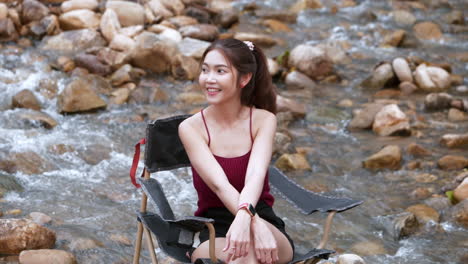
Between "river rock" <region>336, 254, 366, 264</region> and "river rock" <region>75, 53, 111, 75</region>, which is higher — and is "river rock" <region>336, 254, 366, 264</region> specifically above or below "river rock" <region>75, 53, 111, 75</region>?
above

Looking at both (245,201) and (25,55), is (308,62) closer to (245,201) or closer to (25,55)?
(25,55)

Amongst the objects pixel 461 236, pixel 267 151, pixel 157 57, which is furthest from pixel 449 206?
pixel 157 57

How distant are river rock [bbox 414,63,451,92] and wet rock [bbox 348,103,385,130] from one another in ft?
5.13

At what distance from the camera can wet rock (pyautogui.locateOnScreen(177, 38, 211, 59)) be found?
885 cm

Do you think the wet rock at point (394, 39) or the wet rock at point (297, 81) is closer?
the wet rock at point (297, 81)

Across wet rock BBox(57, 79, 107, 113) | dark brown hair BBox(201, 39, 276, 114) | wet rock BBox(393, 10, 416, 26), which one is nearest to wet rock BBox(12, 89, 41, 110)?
wet rock BBox(57, 79, 107, 113)

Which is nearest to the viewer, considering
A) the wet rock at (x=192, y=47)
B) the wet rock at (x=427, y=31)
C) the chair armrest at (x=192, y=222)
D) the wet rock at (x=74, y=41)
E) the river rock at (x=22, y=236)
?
the chair armrest at (x=192, y=222)

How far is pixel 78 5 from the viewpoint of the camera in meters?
9.87

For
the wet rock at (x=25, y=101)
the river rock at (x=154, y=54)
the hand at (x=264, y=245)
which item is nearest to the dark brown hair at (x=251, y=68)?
the hand at (x=264, y=245)

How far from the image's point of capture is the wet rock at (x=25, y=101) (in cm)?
695

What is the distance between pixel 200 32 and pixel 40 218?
19.5 feet

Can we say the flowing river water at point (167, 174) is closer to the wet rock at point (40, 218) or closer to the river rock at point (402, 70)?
the wet rock at point (40, 218)

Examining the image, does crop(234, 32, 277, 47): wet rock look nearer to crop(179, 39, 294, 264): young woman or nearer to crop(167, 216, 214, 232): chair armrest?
crop(179, 39, 294, 264): young woman

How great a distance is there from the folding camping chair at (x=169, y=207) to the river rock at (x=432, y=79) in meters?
5.81
